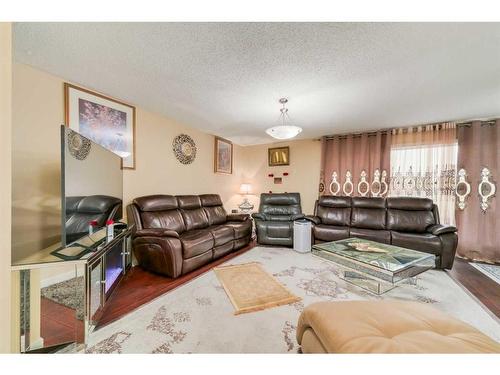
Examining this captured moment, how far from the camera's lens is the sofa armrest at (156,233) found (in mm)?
2301

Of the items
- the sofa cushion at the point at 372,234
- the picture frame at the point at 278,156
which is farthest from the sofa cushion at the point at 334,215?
the picture frame at the point at 278,156

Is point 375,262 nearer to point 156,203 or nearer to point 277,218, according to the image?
point 277,218

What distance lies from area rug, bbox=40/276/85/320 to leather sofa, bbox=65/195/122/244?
1.07ft

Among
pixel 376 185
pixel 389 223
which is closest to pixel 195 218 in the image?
pixel 389 223

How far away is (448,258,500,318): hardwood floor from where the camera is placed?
1.84 m

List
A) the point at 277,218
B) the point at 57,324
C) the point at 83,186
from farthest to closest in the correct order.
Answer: the point at 277,218, the point at 83,186, the point at 57,324

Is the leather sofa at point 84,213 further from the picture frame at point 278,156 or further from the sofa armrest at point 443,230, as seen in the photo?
the sofa armrest at point 443,230

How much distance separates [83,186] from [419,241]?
12.9 ft

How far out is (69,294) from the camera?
145cm

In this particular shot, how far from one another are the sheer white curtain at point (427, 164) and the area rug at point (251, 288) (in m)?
3.11

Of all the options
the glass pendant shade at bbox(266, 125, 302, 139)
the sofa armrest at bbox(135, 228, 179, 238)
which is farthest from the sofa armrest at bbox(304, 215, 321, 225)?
the sofa armrest at bbox(135, 228, 179, 238)

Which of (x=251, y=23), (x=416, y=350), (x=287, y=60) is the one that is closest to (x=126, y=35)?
(x=251, y=23)
